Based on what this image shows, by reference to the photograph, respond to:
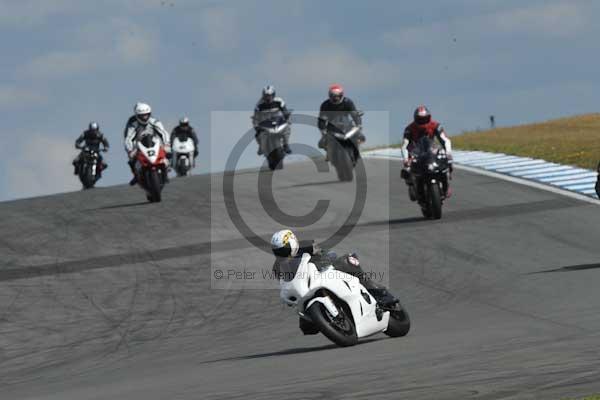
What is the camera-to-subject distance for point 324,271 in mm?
11539

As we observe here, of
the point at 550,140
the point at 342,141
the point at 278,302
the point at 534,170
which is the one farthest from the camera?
the point at 550,140

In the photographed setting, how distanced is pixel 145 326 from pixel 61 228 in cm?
908

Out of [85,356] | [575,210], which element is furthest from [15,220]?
[85,356]

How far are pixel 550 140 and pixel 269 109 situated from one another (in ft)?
32.4

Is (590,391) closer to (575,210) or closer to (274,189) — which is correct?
(575,210)

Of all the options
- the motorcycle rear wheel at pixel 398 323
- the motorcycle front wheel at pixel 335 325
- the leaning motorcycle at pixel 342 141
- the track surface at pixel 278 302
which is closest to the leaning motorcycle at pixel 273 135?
the track surface at pixel 278 302

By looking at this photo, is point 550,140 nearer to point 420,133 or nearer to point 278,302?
point 420,133

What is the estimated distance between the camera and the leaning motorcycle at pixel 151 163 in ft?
80.7

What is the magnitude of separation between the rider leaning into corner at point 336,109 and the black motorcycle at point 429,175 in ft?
18.7

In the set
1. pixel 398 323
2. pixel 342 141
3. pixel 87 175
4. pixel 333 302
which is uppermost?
pixel 342 141

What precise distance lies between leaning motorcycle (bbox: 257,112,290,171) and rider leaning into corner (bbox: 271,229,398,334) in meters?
18.1

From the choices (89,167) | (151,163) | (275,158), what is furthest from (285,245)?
(89,167)

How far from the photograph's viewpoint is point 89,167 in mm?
34156

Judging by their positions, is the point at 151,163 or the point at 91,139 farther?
the point at 91,139
